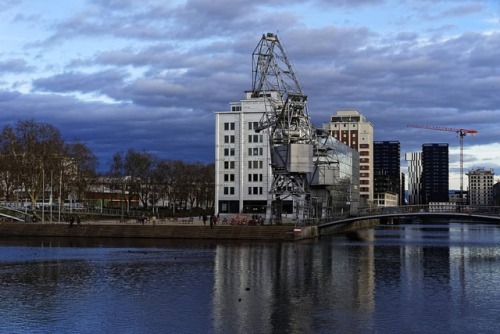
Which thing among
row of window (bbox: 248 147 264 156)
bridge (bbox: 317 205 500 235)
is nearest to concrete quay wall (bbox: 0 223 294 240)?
bridge (bbox: 317 205 500 235)

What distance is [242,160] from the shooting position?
6142 inches

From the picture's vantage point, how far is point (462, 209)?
107 meters

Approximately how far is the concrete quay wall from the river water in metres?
21.1

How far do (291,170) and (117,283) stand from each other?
61.1m

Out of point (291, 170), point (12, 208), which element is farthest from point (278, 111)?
point (12, 208)

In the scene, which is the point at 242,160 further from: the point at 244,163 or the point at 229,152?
the point at 229,152

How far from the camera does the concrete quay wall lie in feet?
313

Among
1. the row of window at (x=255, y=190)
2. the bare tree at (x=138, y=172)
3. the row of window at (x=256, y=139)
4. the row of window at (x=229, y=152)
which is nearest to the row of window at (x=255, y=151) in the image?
the row of window at (x=256, y=139)

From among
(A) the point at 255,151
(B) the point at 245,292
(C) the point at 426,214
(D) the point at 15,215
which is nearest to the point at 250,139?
(A) the point at 255,151

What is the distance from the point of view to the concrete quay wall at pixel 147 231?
95312 mm

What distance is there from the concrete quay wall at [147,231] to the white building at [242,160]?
5608 cm

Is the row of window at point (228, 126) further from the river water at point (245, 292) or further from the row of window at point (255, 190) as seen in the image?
the river water at point (245, 292)

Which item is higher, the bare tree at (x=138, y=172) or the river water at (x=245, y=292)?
the bare tree at (x=138, y=172)

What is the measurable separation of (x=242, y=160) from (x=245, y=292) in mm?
114548
